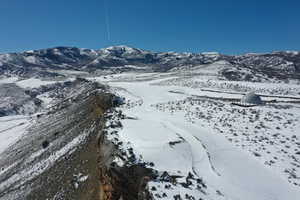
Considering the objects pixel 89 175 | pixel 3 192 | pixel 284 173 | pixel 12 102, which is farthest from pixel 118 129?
pixel 12 102

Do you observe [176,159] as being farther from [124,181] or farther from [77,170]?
[77,170]

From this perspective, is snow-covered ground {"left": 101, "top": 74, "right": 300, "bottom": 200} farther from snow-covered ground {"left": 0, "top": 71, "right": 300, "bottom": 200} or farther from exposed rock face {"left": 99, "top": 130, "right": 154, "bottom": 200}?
exposed rock face {"left": 99, "top": 130, "right": 154, "bottom": 200}

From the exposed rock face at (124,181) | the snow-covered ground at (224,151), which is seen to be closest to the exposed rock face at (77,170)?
the exposed rock face at (124,181)

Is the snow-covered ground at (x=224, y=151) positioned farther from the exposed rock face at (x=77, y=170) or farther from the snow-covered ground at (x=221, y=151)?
the exposed rock face at (x=77, y=170)

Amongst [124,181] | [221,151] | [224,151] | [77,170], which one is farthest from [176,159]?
[77,170]

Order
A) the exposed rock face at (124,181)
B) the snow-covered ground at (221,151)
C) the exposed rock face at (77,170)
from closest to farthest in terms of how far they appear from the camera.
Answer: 1. the snow-covered ground at (221,151)
2. the exposed rock face at (124,181)
3. the exposed rock face at (77,170)

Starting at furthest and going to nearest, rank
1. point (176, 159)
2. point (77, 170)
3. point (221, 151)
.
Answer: point (77, 170)
point (221, 151)
point (176, 159)

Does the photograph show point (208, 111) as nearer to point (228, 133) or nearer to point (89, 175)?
point (228, 133)

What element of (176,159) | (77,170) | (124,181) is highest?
(176,159)
